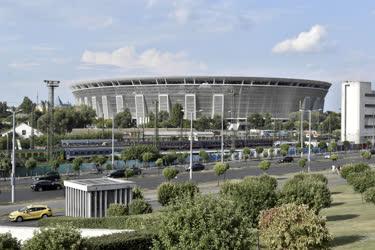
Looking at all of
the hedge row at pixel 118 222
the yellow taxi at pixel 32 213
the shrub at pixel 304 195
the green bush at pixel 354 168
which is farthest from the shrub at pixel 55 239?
the green bush at pixel 354 168

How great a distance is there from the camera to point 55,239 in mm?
14242

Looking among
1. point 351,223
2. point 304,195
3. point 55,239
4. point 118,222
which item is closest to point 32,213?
point 118,222

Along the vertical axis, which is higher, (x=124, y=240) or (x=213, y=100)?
(x=213, y=100)

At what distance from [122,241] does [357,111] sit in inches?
4554

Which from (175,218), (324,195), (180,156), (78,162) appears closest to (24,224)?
(324,195)

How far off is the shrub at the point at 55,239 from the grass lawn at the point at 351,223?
10.4 metres

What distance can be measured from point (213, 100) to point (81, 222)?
173 m

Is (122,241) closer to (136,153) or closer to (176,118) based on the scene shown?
(136,153)

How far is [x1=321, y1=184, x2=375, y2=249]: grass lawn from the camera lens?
21084 millimetres

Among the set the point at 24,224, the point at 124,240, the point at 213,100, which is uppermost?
the point at 213,100

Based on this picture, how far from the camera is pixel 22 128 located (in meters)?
134

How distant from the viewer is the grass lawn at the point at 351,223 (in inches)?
830

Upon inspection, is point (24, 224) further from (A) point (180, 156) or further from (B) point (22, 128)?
(B) point (22, 128)

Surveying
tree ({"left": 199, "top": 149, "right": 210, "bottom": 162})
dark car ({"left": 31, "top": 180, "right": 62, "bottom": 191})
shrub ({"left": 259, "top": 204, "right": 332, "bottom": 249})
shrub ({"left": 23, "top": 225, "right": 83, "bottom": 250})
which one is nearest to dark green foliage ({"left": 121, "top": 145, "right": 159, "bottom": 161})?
tree ({"left": 199, "top": 149, "right": 210, "bottom": 162})
